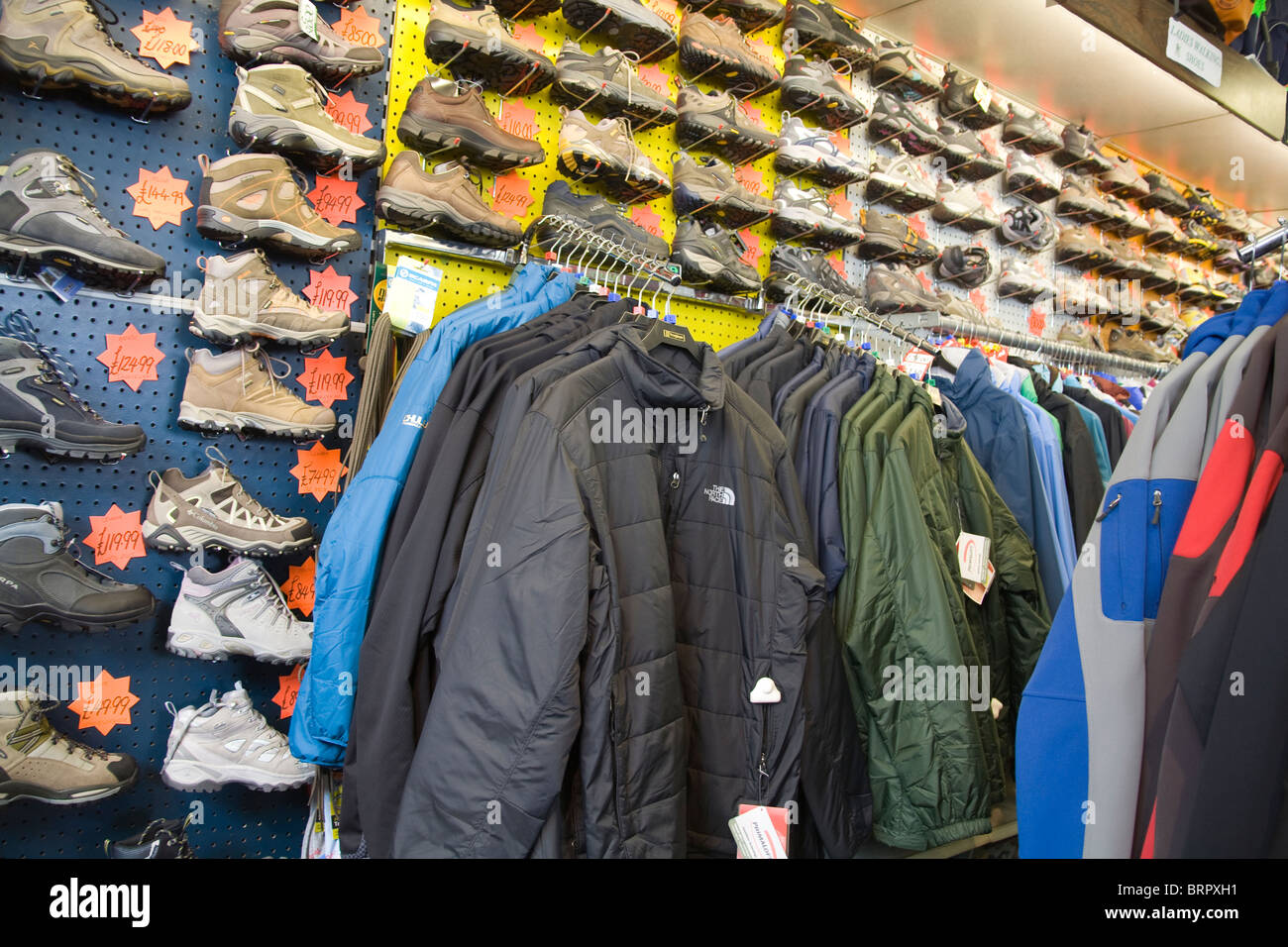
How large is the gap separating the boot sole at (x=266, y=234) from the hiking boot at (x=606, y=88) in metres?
0.85

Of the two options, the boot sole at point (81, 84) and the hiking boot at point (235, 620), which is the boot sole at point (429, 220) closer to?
the boot sole at point (81, 84)

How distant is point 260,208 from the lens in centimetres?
172

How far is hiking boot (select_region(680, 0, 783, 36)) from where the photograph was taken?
2553mm

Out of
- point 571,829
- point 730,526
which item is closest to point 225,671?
point 571,829

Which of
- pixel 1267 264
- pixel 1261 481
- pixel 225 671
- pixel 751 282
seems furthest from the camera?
pixel 1267 264

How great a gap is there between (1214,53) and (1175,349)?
320 centimetres

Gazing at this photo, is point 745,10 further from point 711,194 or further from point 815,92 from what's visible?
point 711,194

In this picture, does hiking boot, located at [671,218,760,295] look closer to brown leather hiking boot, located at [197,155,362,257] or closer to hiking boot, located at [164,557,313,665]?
brown leather hiking boot, located at [197,155,362,257]

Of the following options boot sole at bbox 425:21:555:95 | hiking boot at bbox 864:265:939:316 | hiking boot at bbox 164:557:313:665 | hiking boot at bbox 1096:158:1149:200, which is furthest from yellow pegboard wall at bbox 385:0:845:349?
hiking boot at bbox 1096:158:1149:200

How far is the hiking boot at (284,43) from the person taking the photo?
1.72m

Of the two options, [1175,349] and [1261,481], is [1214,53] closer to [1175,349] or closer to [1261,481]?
[1261,481]

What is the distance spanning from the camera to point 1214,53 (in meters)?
1.88

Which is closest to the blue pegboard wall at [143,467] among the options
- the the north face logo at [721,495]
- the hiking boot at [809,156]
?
the the north face logo at [721,495]

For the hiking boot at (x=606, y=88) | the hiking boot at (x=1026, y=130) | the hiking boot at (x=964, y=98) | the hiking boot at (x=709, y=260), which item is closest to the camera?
the hiking boot at (x=606, y=88)
